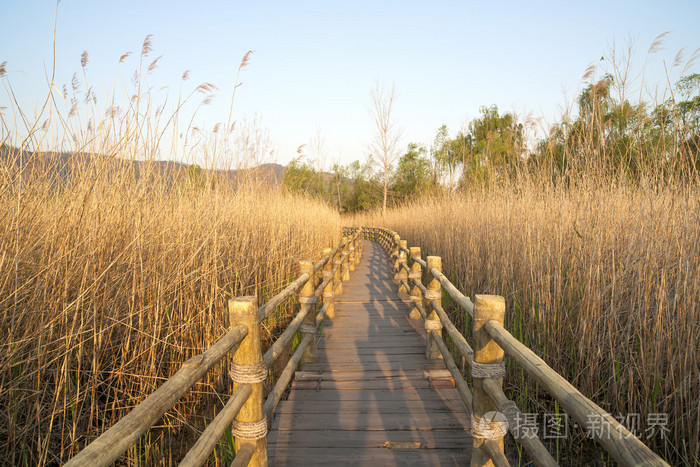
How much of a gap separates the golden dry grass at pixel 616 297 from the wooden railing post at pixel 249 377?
71.3 inches

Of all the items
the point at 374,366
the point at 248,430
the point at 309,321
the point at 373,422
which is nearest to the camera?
the point at 248,430

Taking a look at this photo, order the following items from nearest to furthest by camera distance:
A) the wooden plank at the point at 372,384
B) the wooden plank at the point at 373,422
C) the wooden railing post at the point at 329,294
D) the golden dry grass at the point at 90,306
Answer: the golden dry grass at the point at 90,306
the wooden plank at the point at 373,422
the wooden plank at the point at 372,384
the wooden railing post at the point at 329,294

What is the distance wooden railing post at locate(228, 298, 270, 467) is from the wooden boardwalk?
0.40 meters

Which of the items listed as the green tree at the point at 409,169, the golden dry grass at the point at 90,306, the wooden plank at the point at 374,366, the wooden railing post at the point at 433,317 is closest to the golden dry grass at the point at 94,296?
the golden dry grass at the point at 90,306

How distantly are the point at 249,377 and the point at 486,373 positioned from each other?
1.19 meters

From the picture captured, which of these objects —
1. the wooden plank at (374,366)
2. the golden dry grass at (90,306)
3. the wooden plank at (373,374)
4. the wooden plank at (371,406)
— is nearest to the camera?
the golden dry grass at (90,306)

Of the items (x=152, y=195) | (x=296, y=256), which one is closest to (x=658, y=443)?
(x=152, y=195)

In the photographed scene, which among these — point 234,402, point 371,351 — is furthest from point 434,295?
point 234,402

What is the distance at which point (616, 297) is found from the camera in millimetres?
2654

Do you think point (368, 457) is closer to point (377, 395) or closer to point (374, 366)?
point (377, 395)

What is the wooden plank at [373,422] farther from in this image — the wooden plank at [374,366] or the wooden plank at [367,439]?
the wooden plank at [374,366]

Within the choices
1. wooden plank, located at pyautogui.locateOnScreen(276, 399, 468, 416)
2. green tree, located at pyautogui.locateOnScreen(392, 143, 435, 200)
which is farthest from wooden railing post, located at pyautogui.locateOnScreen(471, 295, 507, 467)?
green tree, located at pyautogui.locateOnScreen(392, 143, 435, 200)

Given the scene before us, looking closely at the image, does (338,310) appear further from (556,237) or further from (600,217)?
(600,217)

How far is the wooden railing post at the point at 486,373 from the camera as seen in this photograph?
1.93 m
